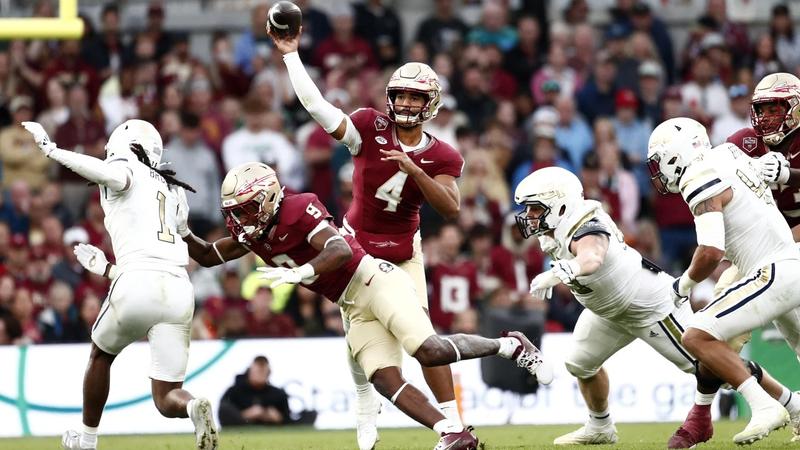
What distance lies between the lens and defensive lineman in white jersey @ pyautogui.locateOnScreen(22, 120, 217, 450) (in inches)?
366

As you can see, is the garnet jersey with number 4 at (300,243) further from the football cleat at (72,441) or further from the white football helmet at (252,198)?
the football cleat at (72,441)

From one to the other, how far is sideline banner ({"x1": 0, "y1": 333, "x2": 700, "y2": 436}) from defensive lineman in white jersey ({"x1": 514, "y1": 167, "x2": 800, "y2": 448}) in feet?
12.1

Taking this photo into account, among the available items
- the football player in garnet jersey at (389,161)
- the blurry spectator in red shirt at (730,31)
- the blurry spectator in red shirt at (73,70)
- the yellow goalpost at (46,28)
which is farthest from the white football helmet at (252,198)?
the blurry spectator in red shirt at (730,31)

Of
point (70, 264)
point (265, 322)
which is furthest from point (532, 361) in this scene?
point (70, 264)

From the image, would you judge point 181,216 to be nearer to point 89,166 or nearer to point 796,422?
point 89,166

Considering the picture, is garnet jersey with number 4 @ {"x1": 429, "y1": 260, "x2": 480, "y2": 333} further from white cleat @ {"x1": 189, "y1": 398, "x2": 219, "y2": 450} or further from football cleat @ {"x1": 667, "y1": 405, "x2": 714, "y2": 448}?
white cleat @ {"x1": 189, "y1": 398, "x2": 219, "y2": 450}

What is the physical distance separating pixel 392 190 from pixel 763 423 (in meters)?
2.98

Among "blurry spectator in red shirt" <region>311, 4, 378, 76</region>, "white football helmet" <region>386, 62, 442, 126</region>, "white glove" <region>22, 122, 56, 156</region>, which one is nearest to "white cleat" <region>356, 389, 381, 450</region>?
"white football helmet" <region>386, 62, 442, 126</region>

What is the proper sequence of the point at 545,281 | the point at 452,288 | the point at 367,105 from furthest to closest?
the point at 367,105 → the point at 452,288 → the point at 545,281

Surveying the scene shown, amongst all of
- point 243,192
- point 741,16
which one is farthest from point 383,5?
point 243,192

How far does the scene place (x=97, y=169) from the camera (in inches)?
361

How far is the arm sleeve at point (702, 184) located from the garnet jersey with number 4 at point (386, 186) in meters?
1.73

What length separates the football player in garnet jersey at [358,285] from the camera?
8.92m

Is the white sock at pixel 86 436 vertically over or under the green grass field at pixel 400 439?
over
